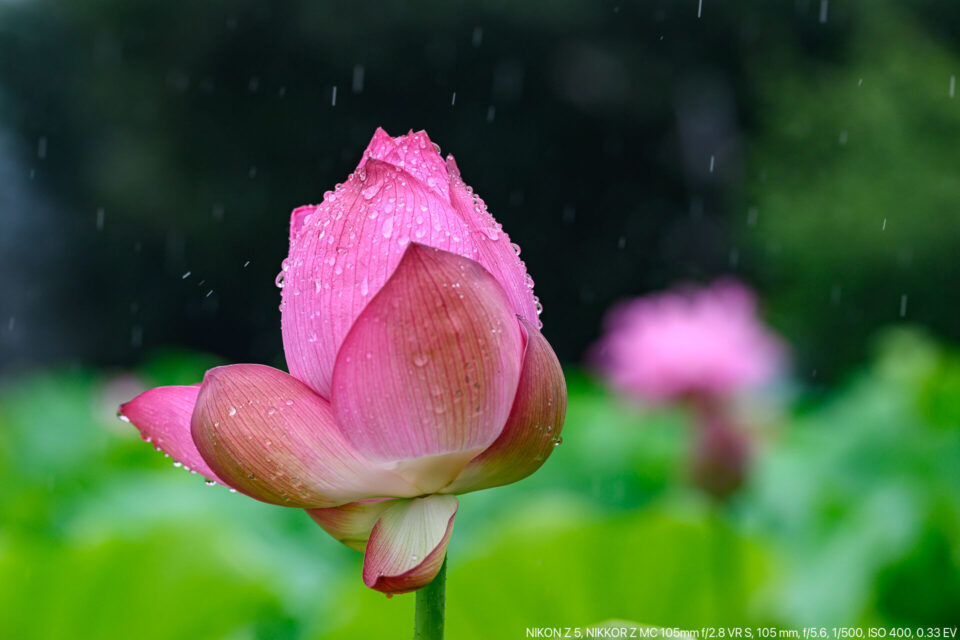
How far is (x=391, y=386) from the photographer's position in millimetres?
324

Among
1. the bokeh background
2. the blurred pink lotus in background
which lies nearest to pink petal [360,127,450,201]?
the blurred pink lotus in background

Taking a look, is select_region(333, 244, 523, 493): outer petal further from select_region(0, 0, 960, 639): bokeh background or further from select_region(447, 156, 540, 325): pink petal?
select_region(0, 0, 960, 639): bokeh background

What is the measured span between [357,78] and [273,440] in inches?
273

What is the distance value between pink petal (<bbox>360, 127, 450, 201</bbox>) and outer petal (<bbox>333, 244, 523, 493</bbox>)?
2.0 inches

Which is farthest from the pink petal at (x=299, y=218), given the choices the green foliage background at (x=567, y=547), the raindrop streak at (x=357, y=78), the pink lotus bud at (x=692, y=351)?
the raindrop streak at (x=357, y=78)

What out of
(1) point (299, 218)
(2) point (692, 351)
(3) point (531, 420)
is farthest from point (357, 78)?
(3) point (531, 420)

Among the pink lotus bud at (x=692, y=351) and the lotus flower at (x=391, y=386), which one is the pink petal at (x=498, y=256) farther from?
the pink lotus bud at (x=692, y=351)

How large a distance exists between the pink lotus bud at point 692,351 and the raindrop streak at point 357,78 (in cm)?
507

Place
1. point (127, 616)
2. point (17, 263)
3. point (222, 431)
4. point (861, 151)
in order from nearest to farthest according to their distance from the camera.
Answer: point (222, 431), point (127, 616), point (861, 151), point (17, 263)

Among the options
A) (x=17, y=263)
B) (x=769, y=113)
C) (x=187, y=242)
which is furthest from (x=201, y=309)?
(x=769, y=113)

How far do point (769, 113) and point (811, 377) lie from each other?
1.80m

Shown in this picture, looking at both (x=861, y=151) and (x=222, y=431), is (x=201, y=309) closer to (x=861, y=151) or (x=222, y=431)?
(x=861, y=151)

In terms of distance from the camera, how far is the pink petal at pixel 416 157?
37cm

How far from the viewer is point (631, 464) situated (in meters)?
2.45
